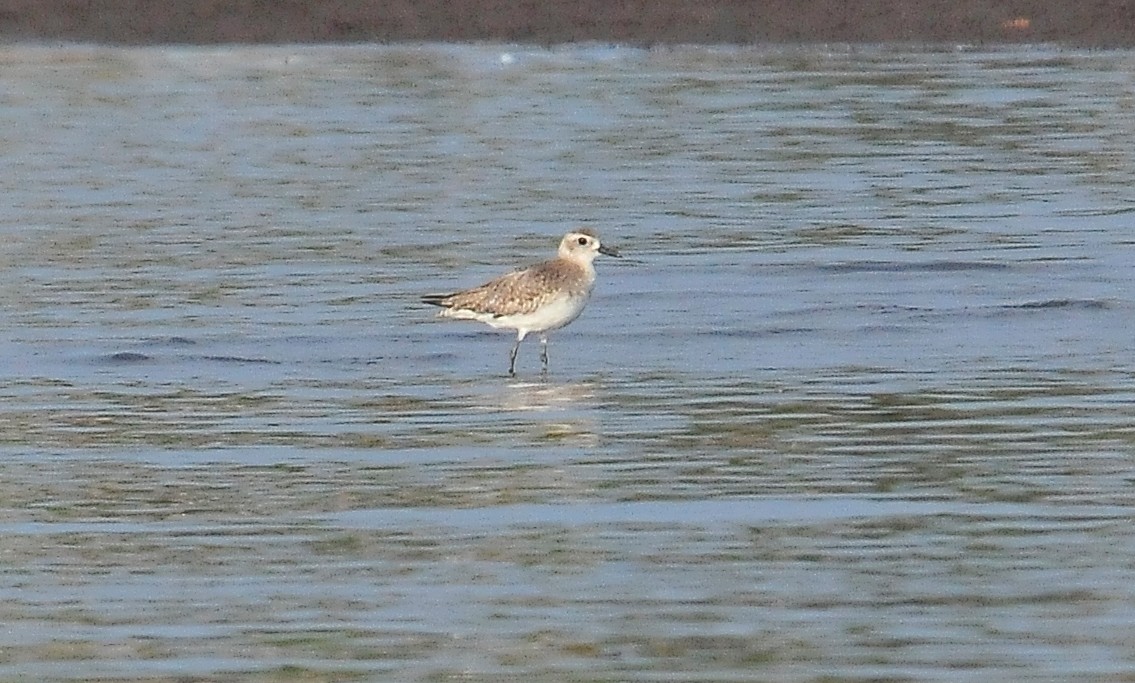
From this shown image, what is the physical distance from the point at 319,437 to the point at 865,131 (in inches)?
594

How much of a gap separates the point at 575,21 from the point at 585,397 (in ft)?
69.8

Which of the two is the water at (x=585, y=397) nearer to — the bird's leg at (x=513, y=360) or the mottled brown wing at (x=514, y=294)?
the bird's leg at (x=513, y=360)

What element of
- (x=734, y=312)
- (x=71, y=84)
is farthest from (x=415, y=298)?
(x=71, y=84)

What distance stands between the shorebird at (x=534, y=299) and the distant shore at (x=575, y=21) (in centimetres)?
1865

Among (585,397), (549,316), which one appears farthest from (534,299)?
(585,397)

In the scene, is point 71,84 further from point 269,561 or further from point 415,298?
point 269,561

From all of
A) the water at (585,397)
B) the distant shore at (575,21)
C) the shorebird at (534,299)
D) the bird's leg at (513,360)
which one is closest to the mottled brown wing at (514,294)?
the shorebird at (534,299)

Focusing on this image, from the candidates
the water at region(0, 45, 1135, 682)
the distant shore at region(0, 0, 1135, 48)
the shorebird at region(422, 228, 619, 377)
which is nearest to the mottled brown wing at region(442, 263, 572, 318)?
the shorebird at region(422, 228, 619, 377)

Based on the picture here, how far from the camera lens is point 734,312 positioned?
16.2 m

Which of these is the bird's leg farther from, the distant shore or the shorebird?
the distant shore

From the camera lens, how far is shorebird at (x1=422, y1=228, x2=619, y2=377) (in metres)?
14.8

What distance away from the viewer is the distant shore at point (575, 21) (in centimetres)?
3331

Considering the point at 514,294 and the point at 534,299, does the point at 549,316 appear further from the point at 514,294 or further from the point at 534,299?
the point at 514,294

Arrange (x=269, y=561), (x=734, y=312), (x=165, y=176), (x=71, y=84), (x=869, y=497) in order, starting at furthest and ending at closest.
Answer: (x=71, y=84) < (x=165, y=176) < (x=734, y=312) < (x=869, y=497) < (x=269, y=561)
